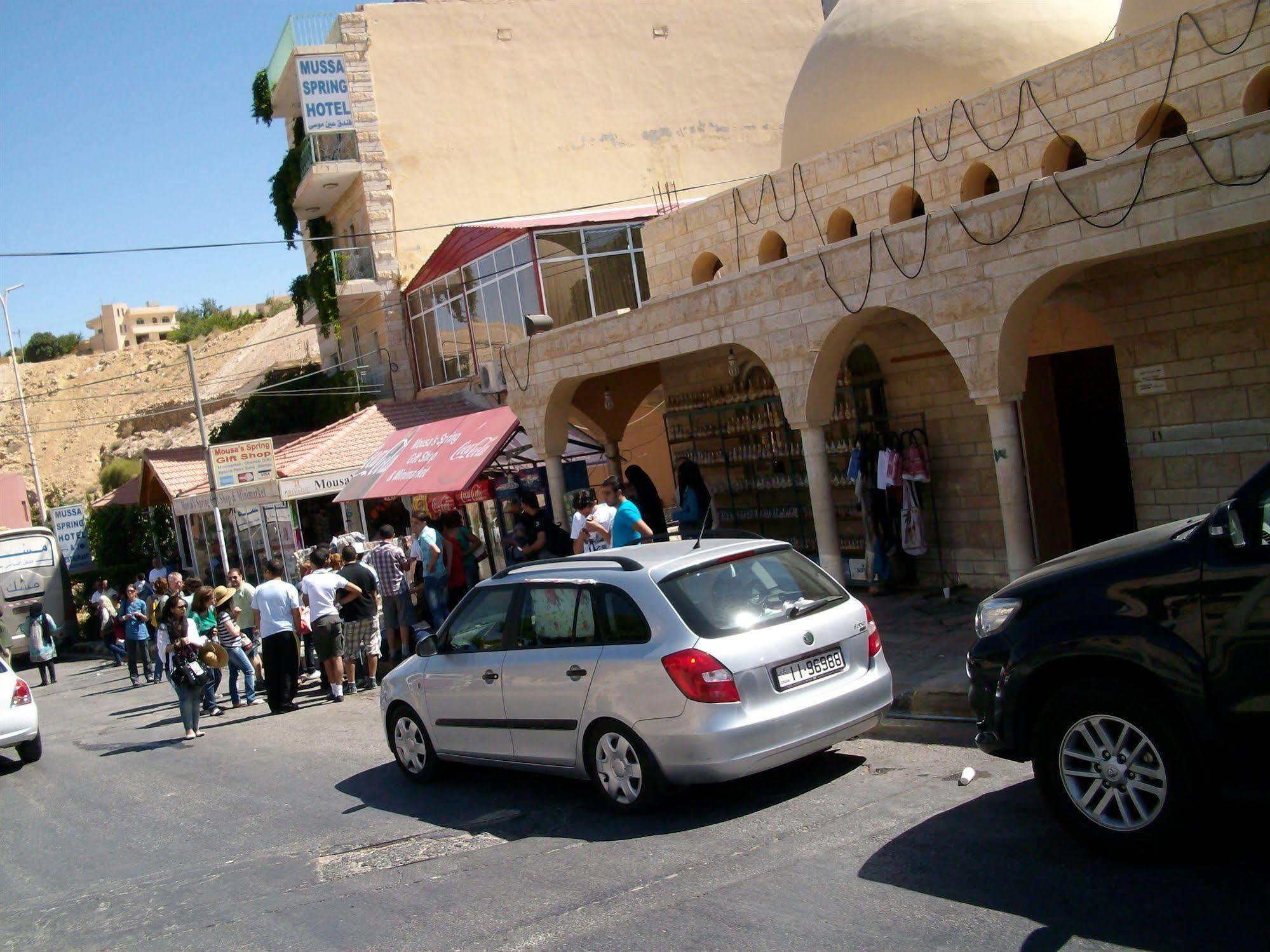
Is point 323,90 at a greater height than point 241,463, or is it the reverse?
point 323,90

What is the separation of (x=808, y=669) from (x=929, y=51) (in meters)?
9.54

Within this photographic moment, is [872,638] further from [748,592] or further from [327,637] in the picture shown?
[327,637]

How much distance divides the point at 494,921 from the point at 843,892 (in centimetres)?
170

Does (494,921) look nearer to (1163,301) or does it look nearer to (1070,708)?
(1070,708)

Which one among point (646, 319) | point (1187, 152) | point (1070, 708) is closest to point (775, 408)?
point (646, 319)

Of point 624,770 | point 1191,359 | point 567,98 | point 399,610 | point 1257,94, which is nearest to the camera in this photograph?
point 624,770

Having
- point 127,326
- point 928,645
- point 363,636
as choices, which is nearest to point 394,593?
point 363,636

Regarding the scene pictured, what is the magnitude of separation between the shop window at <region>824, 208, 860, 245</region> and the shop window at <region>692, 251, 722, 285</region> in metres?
2.23

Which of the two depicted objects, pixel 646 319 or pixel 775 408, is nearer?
pixel 646 319

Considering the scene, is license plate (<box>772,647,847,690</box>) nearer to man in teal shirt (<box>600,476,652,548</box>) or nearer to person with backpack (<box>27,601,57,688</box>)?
man in teal shirt (<box>600,476,652,548</box>)

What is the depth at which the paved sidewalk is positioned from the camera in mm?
8406

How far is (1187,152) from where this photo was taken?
8211 millimetres

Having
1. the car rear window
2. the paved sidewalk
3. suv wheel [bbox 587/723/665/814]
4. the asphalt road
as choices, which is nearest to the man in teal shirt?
the paved sidewalk

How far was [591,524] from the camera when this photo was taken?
1230 cm
